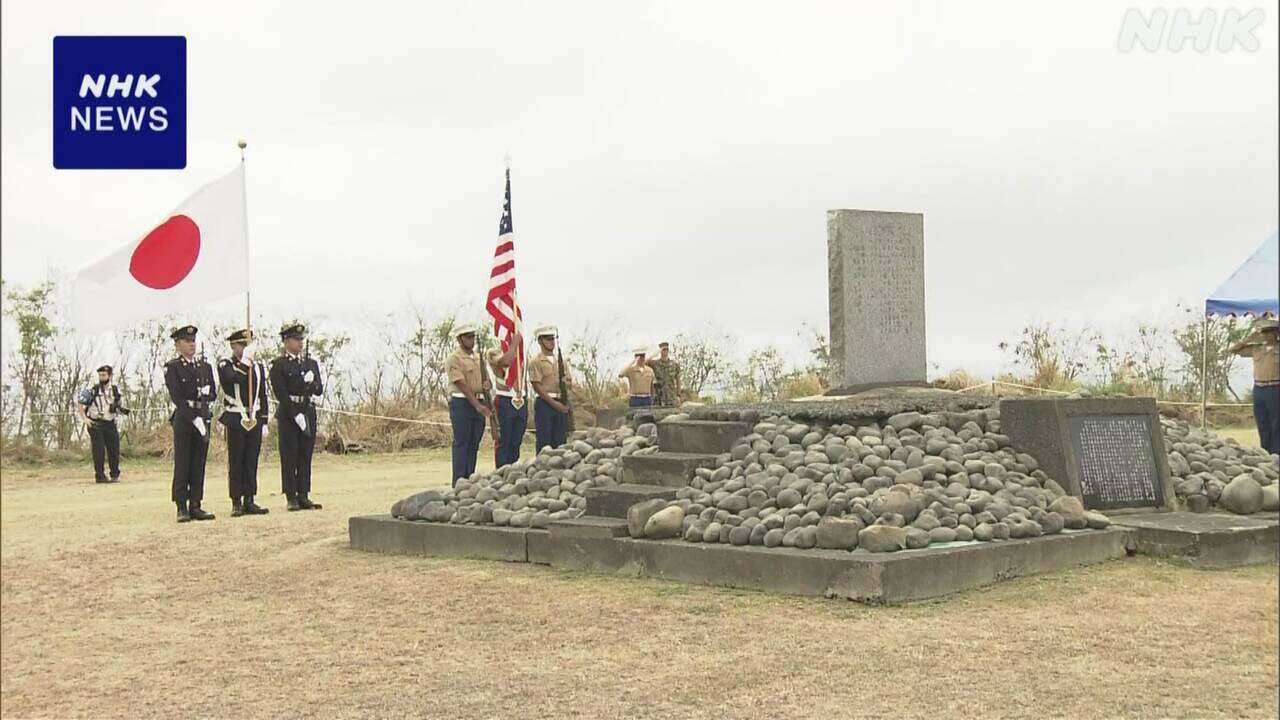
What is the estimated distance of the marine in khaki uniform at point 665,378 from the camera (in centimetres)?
1811

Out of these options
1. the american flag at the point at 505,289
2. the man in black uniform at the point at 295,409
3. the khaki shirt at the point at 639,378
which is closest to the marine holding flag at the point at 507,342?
the american flag at the point at 505,289

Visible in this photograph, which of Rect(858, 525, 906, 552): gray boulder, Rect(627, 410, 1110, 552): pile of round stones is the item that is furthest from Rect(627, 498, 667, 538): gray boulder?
Rect(858, 525, 906, 552): gray boulder

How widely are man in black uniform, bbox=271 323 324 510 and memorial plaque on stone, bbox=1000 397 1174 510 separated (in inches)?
225

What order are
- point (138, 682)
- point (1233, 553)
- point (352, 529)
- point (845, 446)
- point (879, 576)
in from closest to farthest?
point (138, 682) < point (879, 576) < point (1233, 553) < point (845, 446) < point (352, 529)

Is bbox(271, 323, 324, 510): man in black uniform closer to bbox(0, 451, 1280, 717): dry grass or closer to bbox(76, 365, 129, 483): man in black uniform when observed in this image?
bbox(0, 451, 1280, 717): dry grass

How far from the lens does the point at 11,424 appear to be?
15.4 meters

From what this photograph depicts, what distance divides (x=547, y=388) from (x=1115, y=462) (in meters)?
6.24

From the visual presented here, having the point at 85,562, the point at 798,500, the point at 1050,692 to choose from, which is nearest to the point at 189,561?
the point at 85,562

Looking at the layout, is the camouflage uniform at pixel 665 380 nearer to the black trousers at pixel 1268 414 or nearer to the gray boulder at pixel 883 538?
the black trousers at pixel 1268 414

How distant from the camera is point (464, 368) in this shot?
11.4 metres

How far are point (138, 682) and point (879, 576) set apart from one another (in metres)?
3.24

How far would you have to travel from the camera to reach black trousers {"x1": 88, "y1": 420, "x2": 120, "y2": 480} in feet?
50.3

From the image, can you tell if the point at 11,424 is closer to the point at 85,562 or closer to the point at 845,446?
the point at 85,562

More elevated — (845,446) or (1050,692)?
(845,446)
